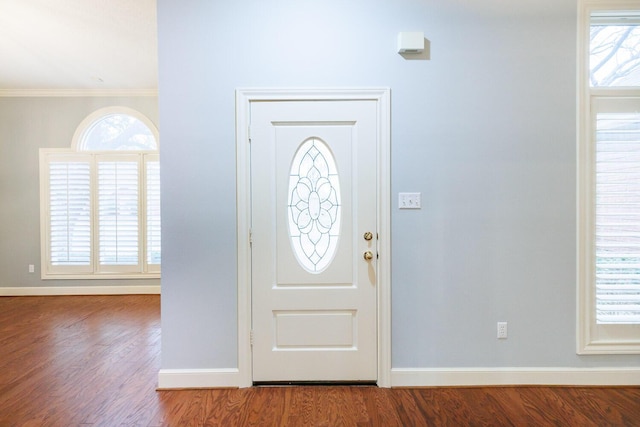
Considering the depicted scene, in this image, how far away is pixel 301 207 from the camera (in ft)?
8.11

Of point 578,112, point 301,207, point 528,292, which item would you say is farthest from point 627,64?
point 301,207

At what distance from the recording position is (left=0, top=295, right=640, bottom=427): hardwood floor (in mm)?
2072

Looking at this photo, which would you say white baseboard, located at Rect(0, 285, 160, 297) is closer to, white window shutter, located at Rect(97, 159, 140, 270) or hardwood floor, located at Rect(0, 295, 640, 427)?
white window shutter, located at Rect(97, 159, 140, 270)

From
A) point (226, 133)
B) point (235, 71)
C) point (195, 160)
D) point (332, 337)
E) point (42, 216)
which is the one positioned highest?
point (235, 71)

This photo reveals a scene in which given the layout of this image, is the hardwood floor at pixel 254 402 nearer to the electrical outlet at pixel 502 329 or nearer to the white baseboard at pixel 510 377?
the white baseboard at pixel 510 377

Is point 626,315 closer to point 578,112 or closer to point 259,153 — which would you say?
point 578,112

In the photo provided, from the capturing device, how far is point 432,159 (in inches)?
96.4

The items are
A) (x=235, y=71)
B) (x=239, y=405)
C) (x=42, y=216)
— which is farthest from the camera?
(x=42, y=216)

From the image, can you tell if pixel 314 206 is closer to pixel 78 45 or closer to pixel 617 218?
pixel 617 218

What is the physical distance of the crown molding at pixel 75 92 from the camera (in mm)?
5055

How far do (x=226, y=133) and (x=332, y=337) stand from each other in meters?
1.61

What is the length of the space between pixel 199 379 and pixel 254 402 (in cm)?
45

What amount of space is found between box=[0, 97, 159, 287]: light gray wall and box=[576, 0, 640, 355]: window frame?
201 inches

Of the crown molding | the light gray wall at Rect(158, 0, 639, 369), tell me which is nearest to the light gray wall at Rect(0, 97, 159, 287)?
the crown molding
